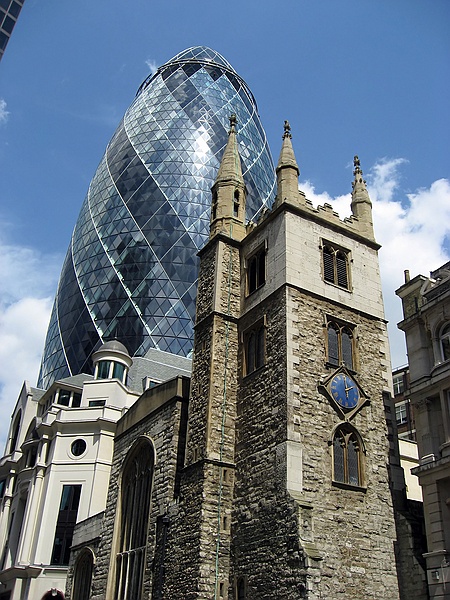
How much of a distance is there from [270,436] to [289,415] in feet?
3.19

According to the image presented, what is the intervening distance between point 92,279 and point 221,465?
39.5 metres

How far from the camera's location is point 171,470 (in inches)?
916

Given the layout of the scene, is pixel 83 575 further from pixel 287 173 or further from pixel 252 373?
pixel 287 173

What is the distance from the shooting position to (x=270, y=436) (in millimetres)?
20609

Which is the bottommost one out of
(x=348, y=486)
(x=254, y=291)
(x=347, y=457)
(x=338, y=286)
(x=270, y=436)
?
(x=348, y=486)

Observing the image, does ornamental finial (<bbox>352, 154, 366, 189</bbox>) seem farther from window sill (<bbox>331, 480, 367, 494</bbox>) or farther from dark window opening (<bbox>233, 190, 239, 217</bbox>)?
window sill (<bbox>331, 480, 367, 494</bbox>)

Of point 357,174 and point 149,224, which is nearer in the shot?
point 357,174

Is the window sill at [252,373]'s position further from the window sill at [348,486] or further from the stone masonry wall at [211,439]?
the window sill at [348,486]

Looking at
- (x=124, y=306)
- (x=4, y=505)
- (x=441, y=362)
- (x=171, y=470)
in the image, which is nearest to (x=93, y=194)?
(x=124, y=306)

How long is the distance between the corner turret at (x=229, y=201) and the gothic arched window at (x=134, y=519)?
9038 millimetres

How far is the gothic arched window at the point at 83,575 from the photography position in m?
28.2

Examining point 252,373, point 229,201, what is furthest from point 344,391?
point 229,201

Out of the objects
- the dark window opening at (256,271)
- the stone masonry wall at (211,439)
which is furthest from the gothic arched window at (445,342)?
the stone masonry wall at (211,439)

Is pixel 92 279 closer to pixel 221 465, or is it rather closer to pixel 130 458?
pixel 130 458
